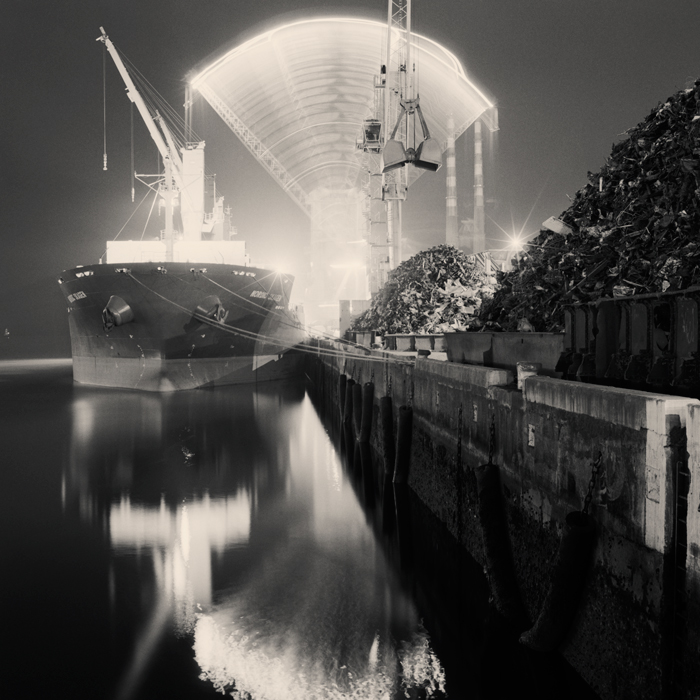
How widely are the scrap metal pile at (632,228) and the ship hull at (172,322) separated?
17545mm

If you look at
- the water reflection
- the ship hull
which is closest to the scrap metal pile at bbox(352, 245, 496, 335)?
the ship hull

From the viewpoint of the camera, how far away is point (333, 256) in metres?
71.2

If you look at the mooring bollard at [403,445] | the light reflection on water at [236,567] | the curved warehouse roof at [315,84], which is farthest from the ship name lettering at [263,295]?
the mooring bollard at [403,445]

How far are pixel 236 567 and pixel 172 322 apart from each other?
21.1 metres

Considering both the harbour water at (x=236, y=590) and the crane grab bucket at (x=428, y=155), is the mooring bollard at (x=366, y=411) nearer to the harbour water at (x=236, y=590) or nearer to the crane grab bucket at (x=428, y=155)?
the harbour water at (x=236, y=590)

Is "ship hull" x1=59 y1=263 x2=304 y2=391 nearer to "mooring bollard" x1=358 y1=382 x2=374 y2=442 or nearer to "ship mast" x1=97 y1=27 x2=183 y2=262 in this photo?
"ship mast" x1=97 y1=27 x2=183 y2=262

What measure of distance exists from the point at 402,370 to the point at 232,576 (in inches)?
219

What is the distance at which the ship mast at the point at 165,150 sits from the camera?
115ft

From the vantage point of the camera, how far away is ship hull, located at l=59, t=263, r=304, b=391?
94.8 ft

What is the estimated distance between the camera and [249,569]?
30.6 ft

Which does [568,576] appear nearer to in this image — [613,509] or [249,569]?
[613,509]

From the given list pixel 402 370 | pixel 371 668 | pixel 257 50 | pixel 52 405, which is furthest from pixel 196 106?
pixel 371 668

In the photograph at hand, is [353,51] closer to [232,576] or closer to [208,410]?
[208,410]

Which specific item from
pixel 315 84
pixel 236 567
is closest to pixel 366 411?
pixel 236 567
